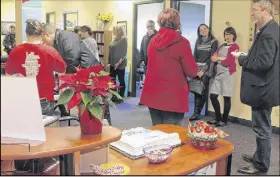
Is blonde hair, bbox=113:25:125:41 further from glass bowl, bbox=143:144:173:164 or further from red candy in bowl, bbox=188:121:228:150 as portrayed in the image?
glass bowl, bbox=143:144:173:164

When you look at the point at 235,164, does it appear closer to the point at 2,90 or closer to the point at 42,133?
the point at 42,133

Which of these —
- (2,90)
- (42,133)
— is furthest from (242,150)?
(2,90)

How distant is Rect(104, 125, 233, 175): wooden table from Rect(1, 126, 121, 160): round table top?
0.68 ft

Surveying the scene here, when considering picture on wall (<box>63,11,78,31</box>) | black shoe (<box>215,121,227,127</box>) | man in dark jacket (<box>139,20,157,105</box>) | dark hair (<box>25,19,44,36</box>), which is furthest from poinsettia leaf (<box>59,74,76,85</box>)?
picture on wall (<box>63,11,78,31</box>)

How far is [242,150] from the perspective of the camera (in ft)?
11.2

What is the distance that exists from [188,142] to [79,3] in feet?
20.2

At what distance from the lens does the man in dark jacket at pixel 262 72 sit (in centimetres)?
229

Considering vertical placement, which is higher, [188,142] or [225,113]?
[188,142]

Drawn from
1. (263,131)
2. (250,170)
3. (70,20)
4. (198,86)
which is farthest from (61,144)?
(70,20)

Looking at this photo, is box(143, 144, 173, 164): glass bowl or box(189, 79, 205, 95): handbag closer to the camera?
box(143, 144, 173, 164): glass bowl

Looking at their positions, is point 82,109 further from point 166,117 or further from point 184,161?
point 166,117

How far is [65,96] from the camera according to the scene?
1.24 meters

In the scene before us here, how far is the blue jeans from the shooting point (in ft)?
8.13

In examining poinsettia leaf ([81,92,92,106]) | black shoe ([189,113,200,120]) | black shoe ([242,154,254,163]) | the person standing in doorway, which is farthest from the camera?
the person standing in doorway
